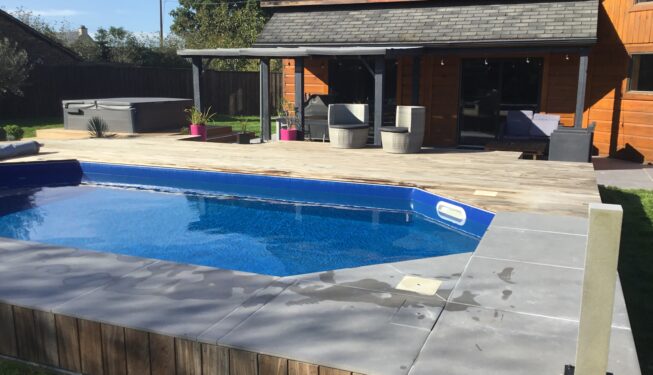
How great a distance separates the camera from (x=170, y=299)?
11.7 ft

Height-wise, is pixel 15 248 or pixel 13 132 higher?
pixel 13 132

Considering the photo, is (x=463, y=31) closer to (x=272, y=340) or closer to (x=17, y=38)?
(x=272, y=340)

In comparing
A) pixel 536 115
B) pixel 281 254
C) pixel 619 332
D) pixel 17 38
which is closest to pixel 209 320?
pixel 619 332

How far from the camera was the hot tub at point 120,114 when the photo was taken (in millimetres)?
13742

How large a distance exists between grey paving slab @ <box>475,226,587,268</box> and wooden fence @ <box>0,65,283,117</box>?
60.9 ft

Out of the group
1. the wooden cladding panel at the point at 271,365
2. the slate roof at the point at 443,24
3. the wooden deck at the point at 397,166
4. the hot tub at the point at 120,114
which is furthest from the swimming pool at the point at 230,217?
the slate roof at the point at 443,24

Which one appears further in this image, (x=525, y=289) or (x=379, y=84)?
(x=379, y=84)

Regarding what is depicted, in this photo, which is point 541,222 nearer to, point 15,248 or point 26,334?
point 26,334

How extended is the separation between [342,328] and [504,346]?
35.3 inches

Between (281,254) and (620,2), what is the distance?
32.3 ft

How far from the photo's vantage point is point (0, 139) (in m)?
12.6

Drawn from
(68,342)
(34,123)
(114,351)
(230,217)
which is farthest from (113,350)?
(34,123)

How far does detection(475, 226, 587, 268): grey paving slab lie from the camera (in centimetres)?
447

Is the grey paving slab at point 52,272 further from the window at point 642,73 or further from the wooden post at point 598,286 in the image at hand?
the window at point 642,73
